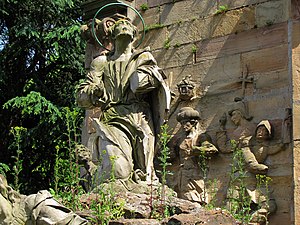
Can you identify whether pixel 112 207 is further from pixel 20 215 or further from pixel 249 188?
pixel 249 188

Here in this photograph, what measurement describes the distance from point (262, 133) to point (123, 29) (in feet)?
7.18

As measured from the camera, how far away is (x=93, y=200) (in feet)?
30.5

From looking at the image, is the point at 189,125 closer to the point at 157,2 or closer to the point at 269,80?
the point at 269,80

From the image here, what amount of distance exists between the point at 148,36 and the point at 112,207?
4406 millimetres

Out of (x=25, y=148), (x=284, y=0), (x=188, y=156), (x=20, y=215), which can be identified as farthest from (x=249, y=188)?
(x=25, y=148)

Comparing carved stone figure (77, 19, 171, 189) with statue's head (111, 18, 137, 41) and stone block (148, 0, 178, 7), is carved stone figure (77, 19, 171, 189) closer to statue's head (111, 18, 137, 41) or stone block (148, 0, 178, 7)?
statue's head (111, 18, 137, 41)

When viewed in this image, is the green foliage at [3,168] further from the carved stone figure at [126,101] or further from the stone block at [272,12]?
the stone block at [272,12]

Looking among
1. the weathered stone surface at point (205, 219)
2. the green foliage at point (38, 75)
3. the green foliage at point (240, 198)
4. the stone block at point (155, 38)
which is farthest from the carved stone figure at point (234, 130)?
the green foliage at point (38, 75)

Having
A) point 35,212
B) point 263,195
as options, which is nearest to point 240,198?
point 263,195

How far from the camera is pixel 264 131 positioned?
36.7 ft

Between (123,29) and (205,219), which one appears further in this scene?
→ (123,29)

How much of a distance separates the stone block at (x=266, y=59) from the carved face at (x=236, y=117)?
0.54m

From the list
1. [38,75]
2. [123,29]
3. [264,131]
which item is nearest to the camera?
[264,131]

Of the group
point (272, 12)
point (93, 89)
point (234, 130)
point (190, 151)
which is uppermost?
point (272, 12)
